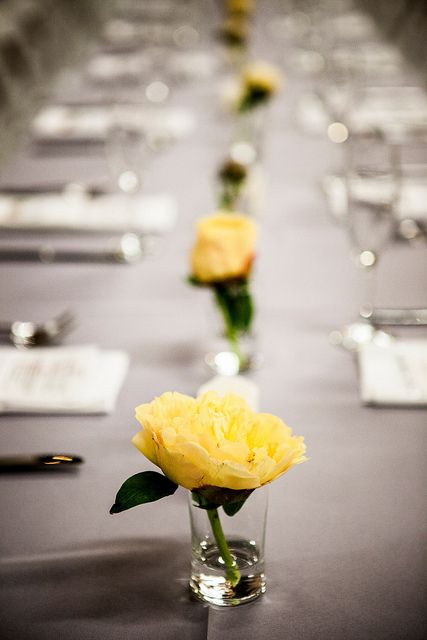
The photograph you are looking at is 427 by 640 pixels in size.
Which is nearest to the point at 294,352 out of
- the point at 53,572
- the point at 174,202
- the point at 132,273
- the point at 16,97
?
the point at 132,273

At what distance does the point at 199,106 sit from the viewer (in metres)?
2.87

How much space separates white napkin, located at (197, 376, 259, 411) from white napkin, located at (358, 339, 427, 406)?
0.50 feet

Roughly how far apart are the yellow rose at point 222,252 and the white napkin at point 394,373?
0.75 feet

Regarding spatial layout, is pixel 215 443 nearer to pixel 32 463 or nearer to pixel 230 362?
pixel 32 463

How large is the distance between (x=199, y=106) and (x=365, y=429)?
6.41ft

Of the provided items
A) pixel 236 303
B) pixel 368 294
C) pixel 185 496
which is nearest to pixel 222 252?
pixel 236 303

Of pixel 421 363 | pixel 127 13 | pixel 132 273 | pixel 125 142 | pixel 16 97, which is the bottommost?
pixel 421 363

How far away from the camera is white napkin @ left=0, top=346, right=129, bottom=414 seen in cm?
115

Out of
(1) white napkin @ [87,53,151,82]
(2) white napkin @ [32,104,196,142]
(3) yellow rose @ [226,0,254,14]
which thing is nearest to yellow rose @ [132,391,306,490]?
(1) white napkin @ [87,53,151,82]

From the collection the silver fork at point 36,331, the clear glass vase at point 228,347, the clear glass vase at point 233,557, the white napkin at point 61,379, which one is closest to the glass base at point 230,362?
the clear glass vase at point 228,347

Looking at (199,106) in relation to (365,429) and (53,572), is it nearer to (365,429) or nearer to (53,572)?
(365,429)

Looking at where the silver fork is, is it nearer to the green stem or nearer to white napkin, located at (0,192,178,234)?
white napkin, located at (0,192,178,234)

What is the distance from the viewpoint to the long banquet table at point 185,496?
0.79 metres

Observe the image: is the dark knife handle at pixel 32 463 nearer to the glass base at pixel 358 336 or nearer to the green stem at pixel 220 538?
the green stem at pixel 220 538
